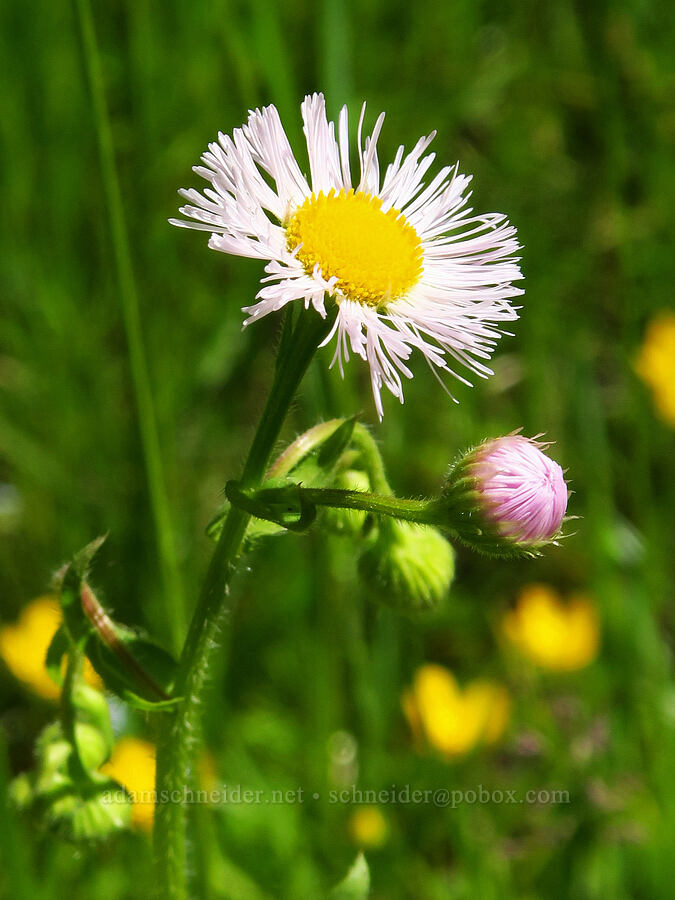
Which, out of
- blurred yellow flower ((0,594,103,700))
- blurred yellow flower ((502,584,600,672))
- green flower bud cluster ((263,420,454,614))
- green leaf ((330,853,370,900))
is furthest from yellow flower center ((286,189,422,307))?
blurred yellow flower ((502,584,600,672))

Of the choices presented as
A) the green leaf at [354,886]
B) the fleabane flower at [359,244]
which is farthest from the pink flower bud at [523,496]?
the green leaf at [354,886]

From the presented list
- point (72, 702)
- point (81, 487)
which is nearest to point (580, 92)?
point (81, 487)

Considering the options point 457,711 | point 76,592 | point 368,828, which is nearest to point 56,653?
point 76,592

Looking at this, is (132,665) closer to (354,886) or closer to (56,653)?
(56,653)

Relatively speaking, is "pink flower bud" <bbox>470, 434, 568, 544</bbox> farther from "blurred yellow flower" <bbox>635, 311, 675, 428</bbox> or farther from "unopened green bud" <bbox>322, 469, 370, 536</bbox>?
"blurred yellow flower" <bbox>635, 311, 675, 428</bbox>

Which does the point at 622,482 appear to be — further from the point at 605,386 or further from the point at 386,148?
the point at 386,148
